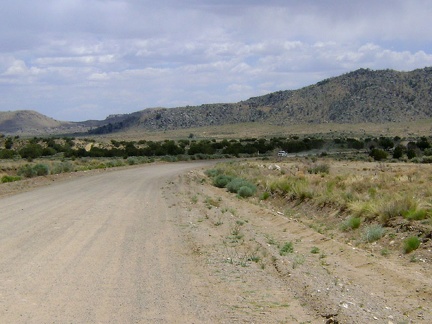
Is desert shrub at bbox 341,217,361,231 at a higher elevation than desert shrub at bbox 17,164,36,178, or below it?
higher

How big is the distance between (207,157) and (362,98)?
92561 millimetres

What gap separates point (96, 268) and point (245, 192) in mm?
18430

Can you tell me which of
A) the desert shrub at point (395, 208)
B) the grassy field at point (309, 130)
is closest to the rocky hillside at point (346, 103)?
the grassy field at point (309, 130)

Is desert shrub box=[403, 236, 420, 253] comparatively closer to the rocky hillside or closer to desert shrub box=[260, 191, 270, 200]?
desert shrub box=[260, 191, 270, 200]

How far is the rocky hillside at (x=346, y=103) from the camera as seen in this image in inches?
6038

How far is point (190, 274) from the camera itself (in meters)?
11.2

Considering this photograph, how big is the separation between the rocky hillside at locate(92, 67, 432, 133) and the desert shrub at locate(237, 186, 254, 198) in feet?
416

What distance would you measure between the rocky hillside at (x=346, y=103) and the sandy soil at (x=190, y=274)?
13968 centimetres

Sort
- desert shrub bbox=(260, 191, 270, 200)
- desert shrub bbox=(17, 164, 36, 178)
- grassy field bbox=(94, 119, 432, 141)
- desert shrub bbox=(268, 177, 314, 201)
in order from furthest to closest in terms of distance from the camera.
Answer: grassy field bbox=(94, 119, 432, 141), desert shrub bbox=(17, 164, 36, 178), desert shrub bbox=(260, 191, 270, 200), desert shrub bbox=(268, 177, 314, 201)

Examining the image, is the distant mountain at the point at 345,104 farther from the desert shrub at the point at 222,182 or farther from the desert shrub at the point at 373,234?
the desert shrub at the point at 373,234

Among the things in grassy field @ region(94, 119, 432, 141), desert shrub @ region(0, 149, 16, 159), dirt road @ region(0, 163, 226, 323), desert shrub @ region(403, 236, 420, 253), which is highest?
dirt road @ region(0, 163, 226, 323)

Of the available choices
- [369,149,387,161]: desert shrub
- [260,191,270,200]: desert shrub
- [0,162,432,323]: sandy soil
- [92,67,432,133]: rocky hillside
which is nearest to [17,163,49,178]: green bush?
[260,191,270,200]: desert shrub

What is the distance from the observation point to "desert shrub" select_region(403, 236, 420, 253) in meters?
13.6

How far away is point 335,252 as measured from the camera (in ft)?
45.4
